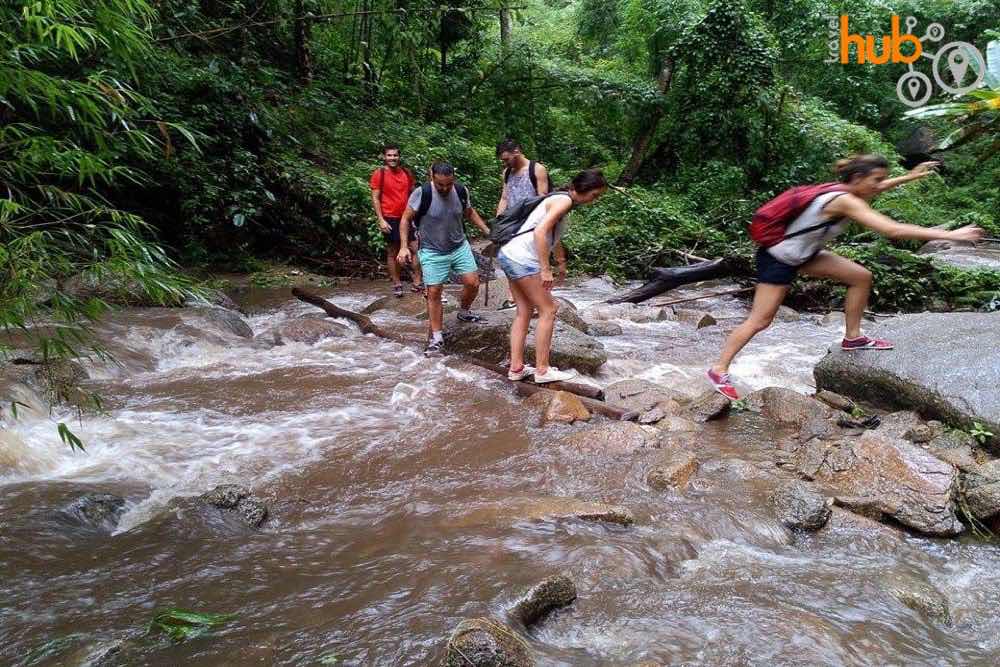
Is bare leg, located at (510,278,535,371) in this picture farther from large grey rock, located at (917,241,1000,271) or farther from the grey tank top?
large grey rock, located at (917,241,1000,271)

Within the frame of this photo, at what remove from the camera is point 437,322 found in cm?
637

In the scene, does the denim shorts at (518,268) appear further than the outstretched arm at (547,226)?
Yes

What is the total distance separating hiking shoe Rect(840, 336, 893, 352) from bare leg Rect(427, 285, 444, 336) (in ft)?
11.7

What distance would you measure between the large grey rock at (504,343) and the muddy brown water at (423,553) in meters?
1.20

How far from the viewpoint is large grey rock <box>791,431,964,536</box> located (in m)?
3.43

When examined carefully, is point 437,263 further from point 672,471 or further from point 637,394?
point 672,471

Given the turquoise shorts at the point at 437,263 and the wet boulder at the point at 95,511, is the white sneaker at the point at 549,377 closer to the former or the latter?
the turquoise shorts at the point at 437,263

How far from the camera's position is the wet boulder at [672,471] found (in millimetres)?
3764

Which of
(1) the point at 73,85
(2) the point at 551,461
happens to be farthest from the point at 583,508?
(1) the point at 73,85

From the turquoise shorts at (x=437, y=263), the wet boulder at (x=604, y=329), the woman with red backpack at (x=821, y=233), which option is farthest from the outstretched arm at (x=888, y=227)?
the wet boulder at (x=604, y=329)

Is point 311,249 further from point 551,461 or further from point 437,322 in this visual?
point 551,461

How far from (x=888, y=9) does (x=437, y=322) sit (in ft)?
58.9

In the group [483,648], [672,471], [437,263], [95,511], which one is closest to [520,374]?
→ [437,263]

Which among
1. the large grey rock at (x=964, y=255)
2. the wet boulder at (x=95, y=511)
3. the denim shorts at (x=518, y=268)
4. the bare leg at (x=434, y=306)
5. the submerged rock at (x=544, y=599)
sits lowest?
the large grey rock at (x=964, y=255)
